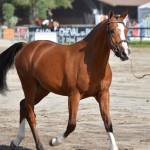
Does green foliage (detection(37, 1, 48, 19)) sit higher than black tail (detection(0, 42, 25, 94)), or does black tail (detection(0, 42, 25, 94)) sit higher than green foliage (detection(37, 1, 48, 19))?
black tail (detection(0, 42, 25, 94))

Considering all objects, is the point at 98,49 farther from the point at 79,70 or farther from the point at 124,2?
the point at 124,2

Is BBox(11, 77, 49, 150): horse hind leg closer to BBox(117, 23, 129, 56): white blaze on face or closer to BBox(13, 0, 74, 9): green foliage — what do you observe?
BBox(117, 23, 129, 56): white blaze on face

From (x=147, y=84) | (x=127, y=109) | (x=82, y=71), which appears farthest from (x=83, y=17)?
(x=82, y=71)

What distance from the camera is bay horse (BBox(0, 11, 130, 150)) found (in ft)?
27.4

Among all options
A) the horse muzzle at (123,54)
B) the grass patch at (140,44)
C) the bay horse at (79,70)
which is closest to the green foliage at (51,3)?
the grass patch at (140,44)

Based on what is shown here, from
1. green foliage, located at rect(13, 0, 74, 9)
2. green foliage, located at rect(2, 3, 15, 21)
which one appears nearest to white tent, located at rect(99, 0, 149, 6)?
green foliage, located at rect(13, 0, 74, 9)

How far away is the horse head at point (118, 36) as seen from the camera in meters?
8.05

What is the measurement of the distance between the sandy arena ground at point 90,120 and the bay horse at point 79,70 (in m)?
0.68

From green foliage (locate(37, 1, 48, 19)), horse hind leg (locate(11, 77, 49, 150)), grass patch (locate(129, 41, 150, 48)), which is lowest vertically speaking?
grass patch (locate(129, 41, 150, 48))

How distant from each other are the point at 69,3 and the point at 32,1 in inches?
A: 173

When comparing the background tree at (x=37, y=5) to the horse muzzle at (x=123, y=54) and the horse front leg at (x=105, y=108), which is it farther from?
the horse muzzle at (x=123, y=54)

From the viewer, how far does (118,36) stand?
8.20 metres

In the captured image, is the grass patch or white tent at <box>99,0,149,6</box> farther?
white tent at <box>99,0,149,6</box>

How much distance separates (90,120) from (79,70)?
11.0 feet
